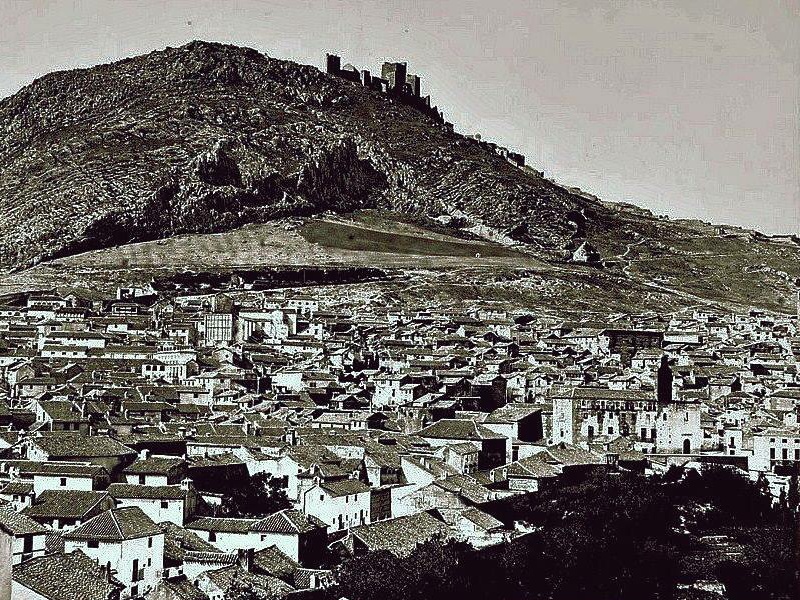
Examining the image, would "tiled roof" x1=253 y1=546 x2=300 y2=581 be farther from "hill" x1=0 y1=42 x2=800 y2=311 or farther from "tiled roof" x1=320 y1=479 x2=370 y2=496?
"hill" x1=0 y1=42 x2=800 y2=311

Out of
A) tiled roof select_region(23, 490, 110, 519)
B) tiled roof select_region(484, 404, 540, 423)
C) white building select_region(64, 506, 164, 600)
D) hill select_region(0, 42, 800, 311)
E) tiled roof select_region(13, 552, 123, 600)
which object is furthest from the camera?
hill select_region(0, 42, 800, 311)

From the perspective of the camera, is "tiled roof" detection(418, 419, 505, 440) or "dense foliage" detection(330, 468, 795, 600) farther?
"tiled roof" detection(418, 419, 505, 440)

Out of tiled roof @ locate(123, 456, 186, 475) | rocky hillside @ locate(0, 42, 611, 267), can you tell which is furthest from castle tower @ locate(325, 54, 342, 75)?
tiled roof @ locate(123, 456, 186, 475)

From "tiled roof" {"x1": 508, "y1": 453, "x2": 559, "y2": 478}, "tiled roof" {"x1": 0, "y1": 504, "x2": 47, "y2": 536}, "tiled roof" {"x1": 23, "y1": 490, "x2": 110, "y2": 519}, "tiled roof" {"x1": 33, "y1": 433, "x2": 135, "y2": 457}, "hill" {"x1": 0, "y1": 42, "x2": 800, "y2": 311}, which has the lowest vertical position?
"tiled roof" {"x1": 508, "y1": 453, "x2": 559, "y2": 478}

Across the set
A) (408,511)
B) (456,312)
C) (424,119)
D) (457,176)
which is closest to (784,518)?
(408,511)

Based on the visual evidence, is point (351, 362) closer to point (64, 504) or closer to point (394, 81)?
point (64, 504)

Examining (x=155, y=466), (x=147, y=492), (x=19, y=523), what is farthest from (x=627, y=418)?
(x=19, y=523)
